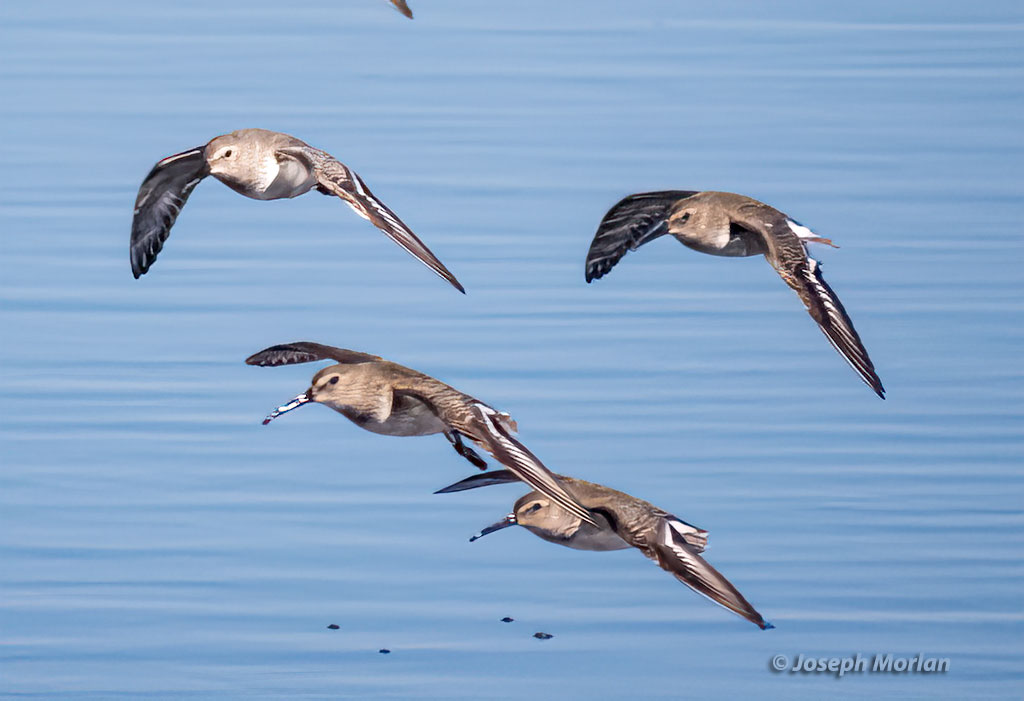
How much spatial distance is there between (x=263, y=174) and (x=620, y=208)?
8.34 ft

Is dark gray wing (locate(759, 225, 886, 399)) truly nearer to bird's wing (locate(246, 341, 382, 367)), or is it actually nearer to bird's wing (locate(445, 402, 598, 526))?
bird's wing (locate(445, 402, 598, 526))

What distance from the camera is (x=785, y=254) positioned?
10.2 metres

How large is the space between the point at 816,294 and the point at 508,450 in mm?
2217

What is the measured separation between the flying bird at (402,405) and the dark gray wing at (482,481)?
0.12 m

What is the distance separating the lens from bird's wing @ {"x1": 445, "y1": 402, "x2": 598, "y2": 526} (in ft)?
28.7

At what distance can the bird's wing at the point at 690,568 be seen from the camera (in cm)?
833

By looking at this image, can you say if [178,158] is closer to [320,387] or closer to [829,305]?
[320,387]

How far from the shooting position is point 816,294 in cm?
995

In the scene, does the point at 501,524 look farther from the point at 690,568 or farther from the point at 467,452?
the point at 690,568

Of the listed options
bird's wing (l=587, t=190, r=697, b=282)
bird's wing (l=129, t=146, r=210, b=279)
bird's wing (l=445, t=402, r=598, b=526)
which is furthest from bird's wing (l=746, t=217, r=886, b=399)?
bird's wing (l=129, t=146, r=210, b=279)

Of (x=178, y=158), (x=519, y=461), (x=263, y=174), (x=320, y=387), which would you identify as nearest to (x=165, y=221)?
(x=178, y=158)

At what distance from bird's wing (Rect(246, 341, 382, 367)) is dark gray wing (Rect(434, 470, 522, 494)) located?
0.95m

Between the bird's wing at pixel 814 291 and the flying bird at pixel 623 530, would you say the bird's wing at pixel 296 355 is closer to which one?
the flying bird at pixel 623 530

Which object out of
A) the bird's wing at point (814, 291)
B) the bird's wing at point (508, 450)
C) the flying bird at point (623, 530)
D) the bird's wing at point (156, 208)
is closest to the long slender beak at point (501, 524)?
the flying bird at point (623, 530)
